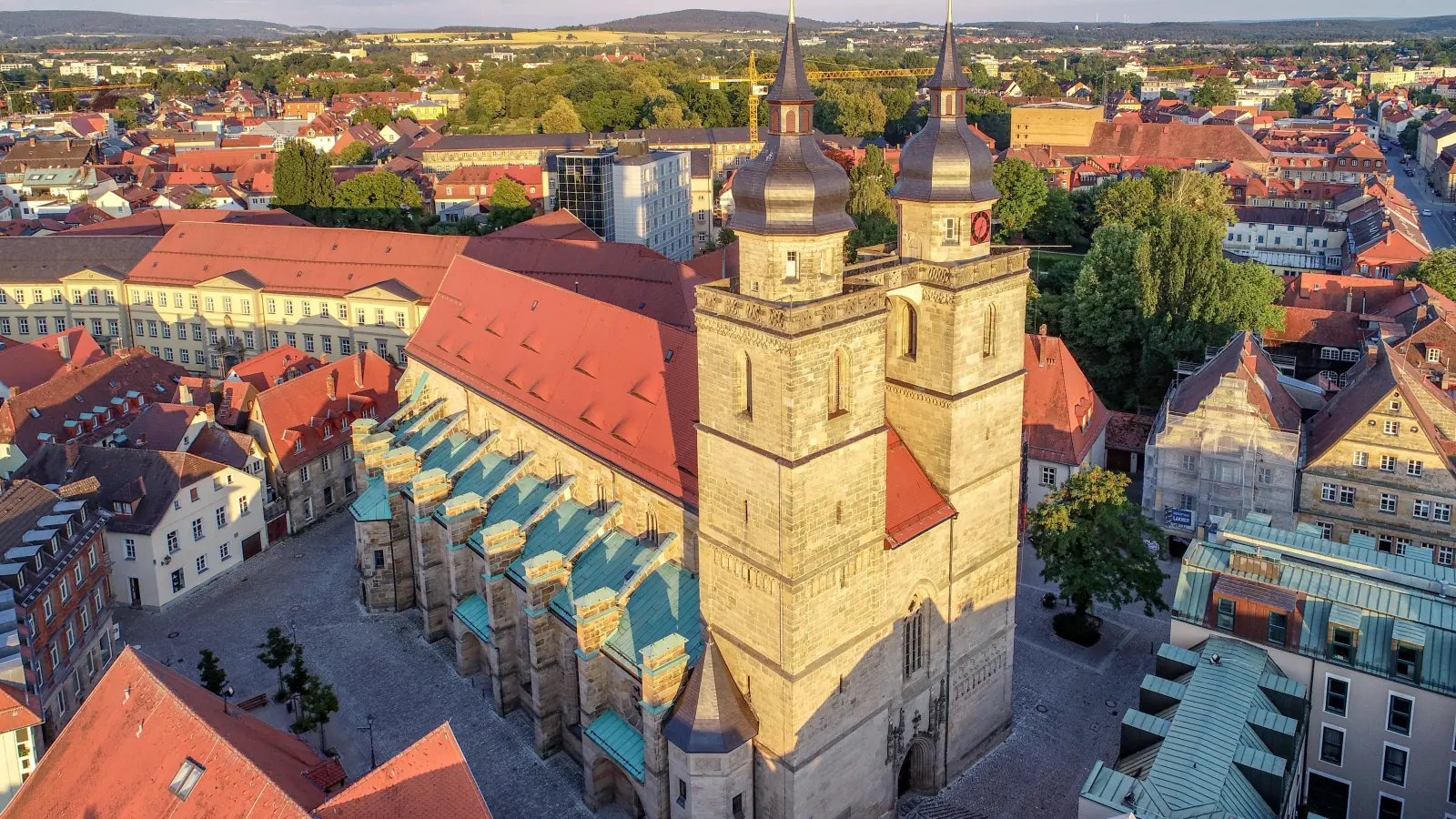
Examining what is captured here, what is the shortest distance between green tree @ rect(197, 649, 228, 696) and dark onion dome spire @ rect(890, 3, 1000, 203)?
30426 mm

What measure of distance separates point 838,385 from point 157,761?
772 inches

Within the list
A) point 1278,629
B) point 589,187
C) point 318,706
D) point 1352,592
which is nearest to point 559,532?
point 318,706

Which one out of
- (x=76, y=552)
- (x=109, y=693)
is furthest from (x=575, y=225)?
(x=109, y=693)

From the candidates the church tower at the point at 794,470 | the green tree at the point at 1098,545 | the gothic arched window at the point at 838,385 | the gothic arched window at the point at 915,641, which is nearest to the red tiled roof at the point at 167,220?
the green tree at the point at 1098,545

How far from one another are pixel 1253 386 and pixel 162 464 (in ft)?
167

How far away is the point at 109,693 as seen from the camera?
3019 cm

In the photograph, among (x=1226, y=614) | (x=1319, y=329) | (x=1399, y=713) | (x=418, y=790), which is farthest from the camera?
(x=1319, y=329)

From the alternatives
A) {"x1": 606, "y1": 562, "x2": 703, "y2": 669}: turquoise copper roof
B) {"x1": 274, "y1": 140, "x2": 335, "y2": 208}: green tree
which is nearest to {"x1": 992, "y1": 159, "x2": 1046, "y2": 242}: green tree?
{"x1": 274, "y1": 140, "x2": 335, "y2": 208}: green tree

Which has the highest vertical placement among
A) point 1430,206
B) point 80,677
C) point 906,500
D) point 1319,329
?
point 906,500

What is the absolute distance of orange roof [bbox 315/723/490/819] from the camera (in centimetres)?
2689

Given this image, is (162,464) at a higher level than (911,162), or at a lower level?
lower

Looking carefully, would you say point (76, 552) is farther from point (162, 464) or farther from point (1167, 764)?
point (1167, 764)

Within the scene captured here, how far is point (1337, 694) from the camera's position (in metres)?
36.0

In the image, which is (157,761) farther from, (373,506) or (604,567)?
(373,506)
